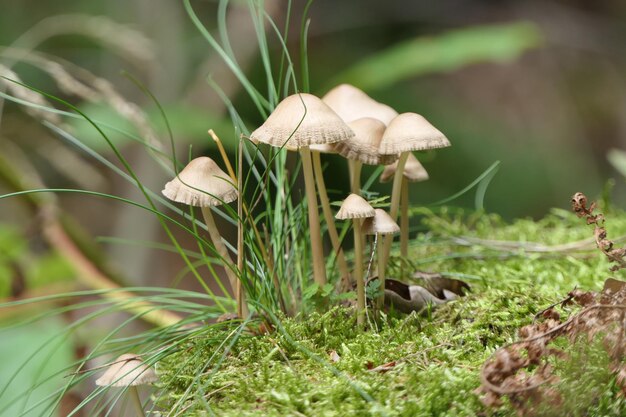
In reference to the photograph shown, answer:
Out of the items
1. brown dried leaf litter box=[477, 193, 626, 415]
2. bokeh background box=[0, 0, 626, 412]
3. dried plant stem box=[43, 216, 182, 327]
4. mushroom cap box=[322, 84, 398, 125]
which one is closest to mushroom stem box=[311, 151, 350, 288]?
mushroom cap box=[322, 84, 398, 125]

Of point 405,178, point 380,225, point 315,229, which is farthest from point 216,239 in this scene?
point 405,178

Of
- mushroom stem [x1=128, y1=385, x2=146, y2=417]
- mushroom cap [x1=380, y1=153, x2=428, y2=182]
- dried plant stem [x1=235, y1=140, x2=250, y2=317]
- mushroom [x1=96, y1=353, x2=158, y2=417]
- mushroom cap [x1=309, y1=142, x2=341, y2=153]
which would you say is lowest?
mushroom stem [x1=128, y1=385, x2=146, y2=417]

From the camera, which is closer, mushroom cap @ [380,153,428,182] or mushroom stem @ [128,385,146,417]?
mushroom stem @ [128,385,146,417]

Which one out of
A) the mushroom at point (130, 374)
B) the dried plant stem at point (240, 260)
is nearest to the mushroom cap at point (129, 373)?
the mushroom at point (130, 374)

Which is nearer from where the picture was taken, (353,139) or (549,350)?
(549,350)

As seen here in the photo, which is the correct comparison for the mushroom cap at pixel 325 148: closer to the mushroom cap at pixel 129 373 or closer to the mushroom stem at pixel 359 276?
the mushroom stem at pixel 359 276

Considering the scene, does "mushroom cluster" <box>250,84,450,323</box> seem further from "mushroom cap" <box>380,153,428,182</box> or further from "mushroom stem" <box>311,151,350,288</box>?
"mushroom cap" <box>380,153,428,182</box>

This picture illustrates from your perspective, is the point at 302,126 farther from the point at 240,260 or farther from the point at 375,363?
the point at 375,363
